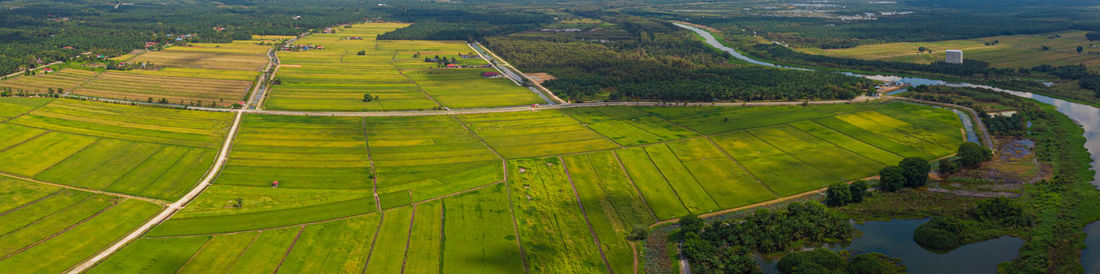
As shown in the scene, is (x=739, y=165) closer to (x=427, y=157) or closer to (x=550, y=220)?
(x=550, y=220)

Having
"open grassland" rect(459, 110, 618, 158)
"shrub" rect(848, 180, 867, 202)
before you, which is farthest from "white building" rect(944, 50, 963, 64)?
"open grassland" rect(459, 110, 618, 158)

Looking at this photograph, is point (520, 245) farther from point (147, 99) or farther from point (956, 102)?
point (956, 102)

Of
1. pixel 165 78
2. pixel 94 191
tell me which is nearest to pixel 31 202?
pixel 94 191

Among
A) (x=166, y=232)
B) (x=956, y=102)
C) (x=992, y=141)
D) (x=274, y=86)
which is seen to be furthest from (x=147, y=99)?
(x=956, y=102)

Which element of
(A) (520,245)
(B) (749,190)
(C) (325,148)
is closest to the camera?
(A) (520,245)

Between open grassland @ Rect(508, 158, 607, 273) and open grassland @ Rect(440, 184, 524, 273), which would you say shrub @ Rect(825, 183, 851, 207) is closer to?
open grassland @ Rect(508, 158, 607, 273)

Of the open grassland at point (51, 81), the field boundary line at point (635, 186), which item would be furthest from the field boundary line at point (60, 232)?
the open grassland at point (51, 81)
